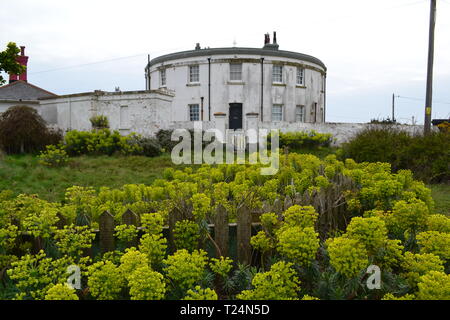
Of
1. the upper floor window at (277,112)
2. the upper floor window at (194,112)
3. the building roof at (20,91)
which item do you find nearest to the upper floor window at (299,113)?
the upper floor window at (277,112)

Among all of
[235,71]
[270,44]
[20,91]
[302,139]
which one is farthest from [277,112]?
[20,91]

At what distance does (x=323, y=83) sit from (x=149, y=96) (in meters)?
18.1

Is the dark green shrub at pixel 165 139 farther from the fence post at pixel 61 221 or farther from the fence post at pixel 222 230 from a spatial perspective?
the fence post at pixel 222 230

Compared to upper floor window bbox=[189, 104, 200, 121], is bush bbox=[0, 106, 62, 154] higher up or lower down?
lower down

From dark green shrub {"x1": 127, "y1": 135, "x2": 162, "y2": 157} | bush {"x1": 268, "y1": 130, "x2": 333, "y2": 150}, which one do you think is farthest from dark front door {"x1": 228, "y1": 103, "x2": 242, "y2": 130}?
dark green shrub {"x1": 127, "y1": 135, "x2": 162, "y2": 157}

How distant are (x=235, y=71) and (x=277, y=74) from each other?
3389 millimetres

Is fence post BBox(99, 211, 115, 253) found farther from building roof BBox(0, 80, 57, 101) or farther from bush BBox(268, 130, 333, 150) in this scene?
building roof BBox(0, 80, 57, 101)

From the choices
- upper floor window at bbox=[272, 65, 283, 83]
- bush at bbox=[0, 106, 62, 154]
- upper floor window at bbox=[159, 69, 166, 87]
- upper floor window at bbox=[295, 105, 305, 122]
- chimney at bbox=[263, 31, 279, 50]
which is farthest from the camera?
chimney at bbox=[263, 31, 279, 50]

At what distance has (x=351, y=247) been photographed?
2.60 meters

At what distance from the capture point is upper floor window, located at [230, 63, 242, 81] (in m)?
27.5

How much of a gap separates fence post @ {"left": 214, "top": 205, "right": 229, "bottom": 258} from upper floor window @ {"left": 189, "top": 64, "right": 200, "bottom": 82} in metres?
25.6

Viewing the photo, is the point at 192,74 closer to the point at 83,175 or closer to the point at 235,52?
the point at 235,52

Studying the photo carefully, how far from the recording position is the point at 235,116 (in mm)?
27969
